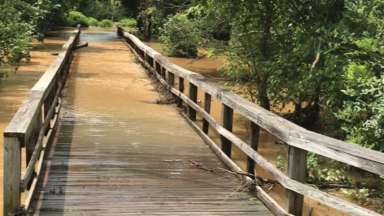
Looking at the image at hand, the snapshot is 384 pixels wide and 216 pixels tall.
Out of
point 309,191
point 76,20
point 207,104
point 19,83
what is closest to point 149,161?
point 207,104

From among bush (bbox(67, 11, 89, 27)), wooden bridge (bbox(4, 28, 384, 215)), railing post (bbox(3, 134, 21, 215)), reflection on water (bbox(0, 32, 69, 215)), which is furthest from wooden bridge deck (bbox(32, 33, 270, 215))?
bush (bbox(67, 11, 89, 27))

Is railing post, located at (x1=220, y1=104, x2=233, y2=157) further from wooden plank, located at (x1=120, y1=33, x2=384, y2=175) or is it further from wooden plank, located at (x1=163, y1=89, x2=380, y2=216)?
wooden plank, located at (x1=163, y1=89, x2=380, y2=216)

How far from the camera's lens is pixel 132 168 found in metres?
6.91

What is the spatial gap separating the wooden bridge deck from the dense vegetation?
1.79 metres

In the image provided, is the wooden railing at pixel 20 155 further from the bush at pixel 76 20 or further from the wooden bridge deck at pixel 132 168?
the bush at pixel 76 20

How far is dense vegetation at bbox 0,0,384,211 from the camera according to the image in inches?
319

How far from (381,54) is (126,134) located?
366 cm

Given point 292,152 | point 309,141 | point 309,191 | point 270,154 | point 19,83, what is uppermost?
point 309,141

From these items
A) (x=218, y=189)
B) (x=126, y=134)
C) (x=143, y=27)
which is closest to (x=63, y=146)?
(x=126, y=134)

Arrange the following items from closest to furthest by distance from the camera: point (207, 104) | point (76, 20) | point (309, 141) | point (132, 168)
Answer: point (309, 141) < point (132, 168) < point (207, 104) < point (76, 20)

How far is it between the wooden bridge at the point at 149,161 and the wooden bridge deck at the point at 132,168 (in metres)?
0.01

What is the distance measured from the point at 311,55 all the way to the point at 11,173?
5619mm

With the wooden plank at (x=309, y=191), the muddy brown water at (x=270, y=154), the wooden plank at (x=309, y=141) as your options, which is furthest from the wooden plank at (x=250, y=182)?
the wooden plank at (x=309, y=141)

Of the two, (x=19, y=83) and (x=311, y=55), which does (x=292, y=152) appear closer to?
(x=311, y=55)
